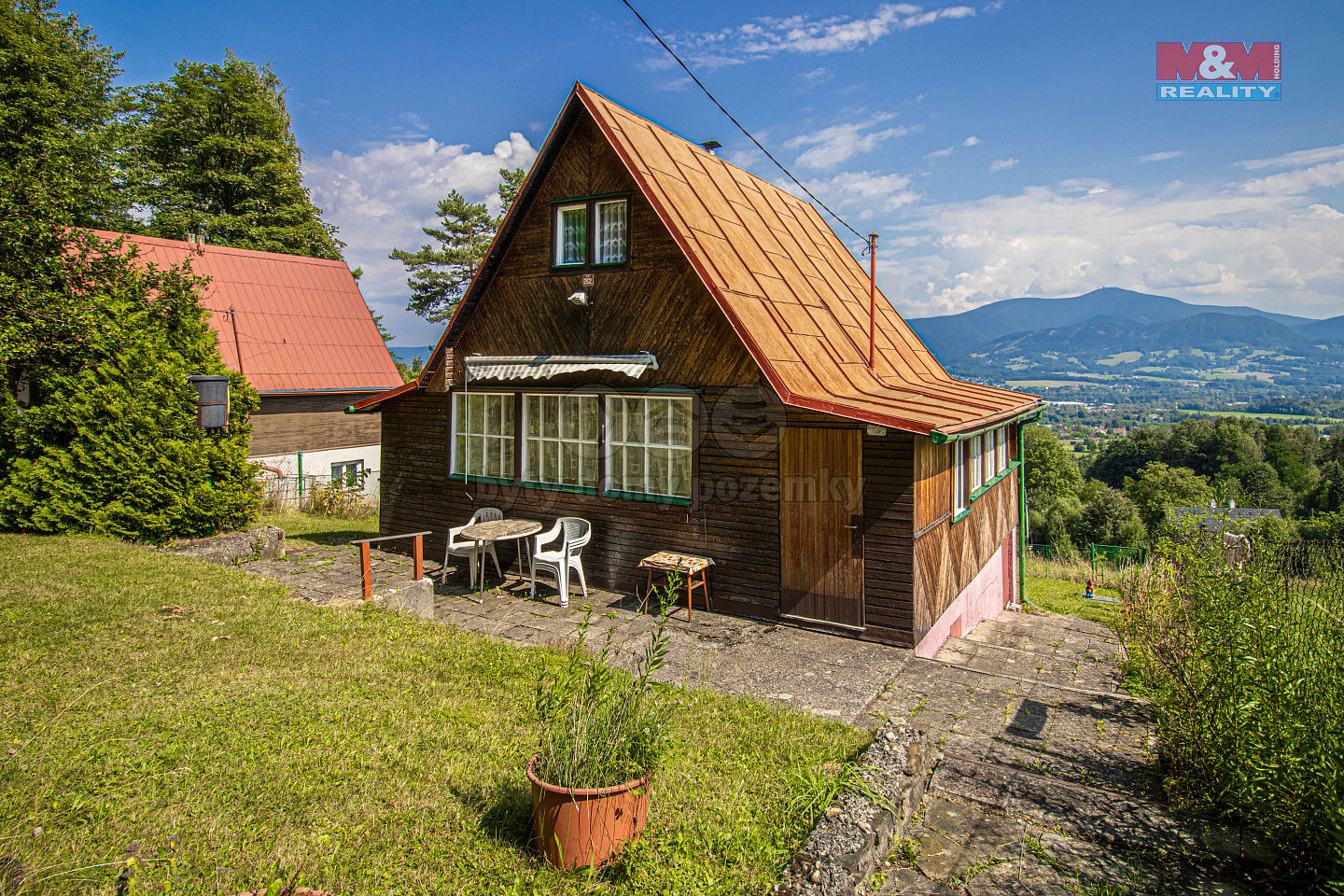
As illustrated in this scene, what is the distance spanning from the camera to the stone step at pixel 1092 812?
4.30 meters

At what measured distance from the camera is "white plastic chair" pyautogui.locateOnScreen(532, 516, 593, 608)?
9.80 meters

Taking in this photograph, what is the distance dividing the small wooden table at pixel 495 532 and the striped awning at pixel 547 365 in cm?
223

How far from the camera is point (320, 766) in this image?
189 inches

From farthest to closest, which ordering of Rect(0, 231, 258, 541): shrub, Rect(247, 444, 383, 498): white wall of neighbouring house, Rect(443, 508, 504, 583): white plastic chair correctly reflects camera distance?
Rect(247, 444, 383, 498): white wall of neighbouring house
Rect(0, 231, 258, 541): shrub
Rect(443, 508, 504, 583): white plastic chair

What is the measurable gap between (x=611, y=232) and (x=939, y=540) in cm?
637

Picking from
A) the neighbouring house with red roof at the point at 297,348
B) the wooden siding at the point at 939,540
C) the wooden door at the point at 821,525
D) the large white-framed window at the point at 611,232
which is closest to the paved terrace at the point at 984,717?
the wooden door at the point at 821,525

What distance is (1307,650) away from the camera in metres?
4.12

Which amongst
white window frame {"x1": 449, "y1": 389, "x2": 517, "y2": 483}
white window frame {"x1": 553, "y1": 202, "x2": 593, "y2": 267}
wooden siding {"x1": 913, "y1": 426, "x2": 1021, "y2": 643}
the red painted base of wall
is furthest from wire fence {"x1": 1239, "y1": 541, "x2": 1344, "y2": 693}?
white window frame {"x1": 449, "y1": 389, "x2": 517, "y2": 483}

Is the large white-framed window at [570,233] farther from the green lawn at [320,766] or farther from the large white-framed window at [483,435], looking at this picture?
the green lawn at [320,766]

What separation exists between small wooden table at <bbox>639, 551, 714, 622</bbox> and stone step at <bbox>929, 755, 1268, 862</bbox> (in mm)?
3979

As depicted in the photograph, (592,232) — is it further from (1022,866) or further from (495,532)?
(1022,866)

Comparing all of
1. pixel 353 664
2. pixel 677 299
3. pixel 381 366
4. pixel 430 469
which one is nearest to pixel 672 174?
pixel 677 299

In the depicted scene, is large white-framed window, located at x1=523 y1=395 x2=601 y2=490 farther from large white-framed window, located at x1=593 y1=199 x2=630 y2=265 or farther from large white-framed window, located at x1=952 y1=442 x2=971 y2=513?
large white-framed window, located at x1=952 y1=442 x2=971 y2=513

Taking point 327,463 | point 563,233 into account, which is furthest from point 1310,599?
point 327,463
